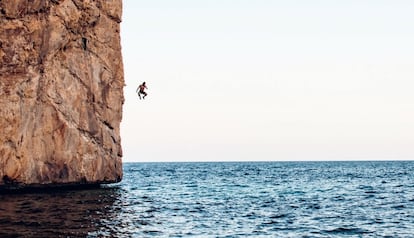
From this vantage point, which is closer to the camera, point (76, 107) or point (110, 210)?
point (110, 210)

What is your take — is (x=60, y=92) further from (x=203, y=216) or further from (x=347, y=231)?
(x=347, y=231)

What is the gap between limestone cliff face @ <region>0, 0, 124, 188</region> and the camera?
42281 mm

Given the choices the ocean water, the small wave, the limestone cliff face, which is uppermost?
the limestone cliff face

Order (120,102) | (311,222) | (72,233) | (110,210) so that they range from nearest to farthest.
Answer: (72,233), (311,222), (110,210), (120,102)

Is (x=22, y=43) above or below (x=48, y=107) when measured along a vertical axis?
above

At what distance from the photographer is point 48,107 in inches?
1775

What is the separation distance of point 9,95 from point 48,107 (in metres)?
3.91

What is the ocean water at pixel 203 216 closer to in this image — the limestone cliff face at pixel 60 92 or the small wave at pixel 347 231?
the small wave at pixel 347 231

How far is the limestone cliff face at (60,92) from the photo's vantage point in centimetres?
4228

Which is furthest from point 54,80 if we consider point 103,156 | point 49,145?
point 103,156

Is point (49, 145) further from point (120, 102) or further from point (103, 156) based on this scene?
point (120, 102)

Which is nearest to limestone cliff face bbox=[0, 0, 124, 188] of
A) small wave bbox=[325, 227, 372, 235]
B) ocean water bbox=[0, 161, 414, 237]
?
ocean water bbox=[0, 161, 414, 237]

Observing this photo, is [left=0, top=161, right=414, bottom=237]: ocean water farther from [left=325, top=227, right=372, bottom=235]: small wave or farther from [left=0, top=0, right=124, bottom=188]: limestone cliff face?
[left=0, top=0, right=124, bottom=188]: limestone cliff face

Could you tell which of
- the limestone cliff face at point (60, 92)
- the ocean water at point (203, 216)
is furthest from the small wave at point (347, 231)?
the limestone cliff face at point (60, 92)
